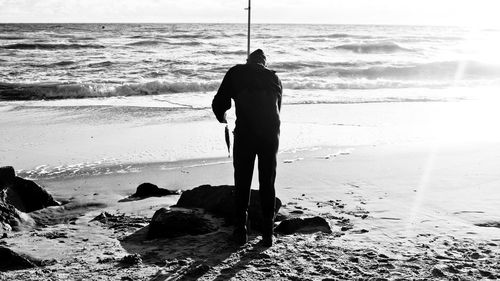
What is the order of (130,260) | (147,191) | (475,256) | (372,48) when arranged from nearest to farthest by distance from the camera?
(130,260) < (475,256) < (147,191) < (372,48)

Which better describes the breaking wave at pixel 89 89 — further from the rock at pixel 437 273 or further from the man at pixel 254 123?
the rock at pixel 437 273

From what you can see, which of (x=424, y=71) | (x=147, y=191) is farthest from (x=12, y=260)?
(x=424, y=71)

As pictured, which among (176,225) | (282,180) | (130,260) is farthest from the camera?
(282,180)

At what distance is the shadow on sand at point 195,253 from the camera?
402 cm

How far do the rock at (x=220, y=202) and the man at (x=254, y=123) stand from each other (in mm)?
452

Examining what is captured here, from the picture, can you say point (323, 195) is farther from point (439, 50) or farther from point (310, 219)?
point (439, 50)

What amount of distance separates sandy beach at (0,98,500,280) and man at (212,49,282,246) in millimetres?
332

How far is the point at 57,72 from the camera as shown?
77.3 feet

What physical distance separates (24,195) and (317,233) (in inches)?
117

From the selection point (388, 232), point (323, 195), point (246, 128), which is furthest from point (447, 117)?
point (246, 128)

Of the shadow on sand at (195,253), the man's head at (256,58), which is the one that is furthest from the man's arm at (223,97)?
the shadow on sand at (195,253)

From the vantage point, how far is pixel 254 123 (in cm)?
453

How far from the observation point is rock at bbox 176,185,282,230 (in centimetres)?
517

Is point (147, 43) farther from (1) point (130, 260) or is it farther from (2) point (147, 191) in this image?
(1) point (130, 260)
